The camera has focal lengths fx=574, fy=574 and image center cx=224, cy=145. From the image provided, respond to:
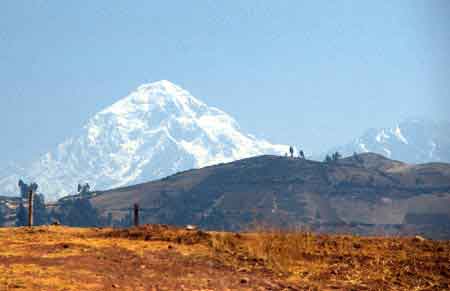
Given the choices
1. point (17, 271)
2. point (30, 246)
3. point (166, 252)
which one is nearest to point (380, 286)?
point (166, 252)

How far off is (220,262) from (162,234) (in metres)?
5.09

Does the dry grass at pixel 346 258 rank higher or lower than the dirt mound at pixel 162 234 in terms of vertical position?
lower

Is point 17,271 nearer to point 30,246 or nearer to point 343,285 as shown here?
point 30,246

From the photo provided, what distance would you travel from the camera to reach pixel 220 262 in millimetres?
17031

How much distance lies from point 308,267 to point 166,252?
4563mm

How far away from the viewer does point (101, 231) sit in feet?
79.9

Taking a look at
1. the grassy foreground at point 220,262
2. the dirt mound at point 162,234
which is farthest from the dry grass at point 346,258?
the dirt mound at point 162,234

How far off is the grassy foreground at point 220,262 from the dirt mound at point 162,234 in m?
0.04

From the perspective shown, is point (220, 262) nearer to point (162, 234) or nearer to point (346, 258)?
point (346, 258)

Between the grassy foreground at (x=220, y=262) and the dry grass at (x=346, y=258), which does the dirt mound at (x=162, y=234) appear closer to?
the grassy foreground at (x=220, y=262)

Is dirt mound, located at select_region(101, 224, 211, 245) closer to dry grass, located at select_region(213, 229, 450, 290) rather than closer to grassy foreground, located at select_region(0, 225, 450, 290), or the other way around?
grassy foreground, located at select_region(0, 225, 450, 290)

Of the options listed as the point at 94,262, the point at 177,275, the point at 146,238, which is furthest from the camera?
the point at 146,238

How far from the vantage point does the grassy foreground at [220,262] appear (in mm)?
14570

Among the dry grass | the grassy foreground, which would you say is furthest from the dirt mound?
the dry grass
